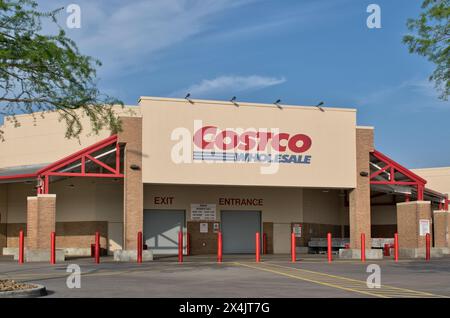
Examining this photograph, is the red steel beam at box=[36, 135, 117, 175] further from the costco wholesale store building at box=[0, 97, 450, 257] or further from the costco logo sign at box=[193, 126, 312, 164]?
the costco logo sign at box=[193, 126, 312, 164]

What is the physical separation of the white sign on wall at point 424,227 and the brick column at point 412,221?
137 millimetres

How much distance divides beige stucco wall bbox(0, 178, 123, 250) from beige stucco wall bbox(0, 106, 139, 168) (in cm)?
176

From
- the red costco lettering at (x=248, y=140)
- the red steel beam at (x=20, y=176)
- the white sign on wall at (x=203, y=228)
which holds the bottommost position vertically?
the white sign on wall at (x=203, y=228)

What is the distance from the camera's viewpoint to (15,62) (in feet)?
49.2

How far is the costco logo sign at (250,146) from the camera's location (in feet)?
106

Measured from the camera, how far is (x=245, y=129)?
32812 mm

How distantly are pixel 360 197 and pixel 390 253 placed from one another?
6234mm

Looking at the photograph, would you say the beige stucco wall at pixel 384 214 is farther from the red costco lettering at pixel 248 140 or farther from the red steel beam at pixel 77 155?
the red steel beam at pixel 77 155

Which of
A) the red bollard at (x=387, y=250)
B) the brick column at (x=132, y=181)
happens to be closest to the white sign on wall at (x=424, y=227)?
the red bollard at (x=387, y=250)

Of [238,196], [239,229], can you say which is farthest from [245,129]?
[239,229]

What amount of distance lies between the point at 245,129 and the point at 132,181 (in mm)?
5814

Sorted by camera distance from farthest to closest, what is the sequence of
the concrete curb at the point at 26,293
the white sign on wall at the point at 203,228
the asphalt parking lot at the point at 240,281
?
the white sign on wall at the point at 203,228 → the asphalt parking lot at the point at 240,281 → the concrete curb at the point at 26,293
